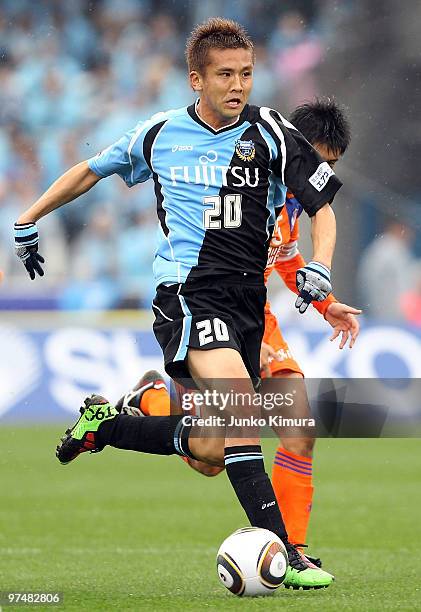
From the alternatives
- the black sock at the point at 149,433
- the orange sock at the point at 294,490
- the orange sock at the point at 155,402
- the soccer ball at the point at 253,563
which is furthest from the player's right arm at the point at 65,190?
the soccer ball at the point at 253,563

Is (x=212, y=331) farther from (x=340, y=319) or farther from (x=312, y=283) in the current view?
(x=340, y=319)

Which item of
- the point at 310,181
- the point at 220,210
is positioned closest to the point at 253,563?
the point at 220,210

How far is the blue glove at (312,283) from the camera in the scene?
5.03 m

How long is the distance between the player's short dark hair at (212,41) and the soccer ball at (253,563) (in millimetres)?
1932

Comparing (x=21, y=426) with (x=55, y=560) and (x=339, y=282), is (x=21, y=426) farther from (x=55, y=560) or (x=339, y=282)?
Result: (x=55, y=560)

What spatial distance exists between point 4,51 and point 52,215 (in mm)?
2572

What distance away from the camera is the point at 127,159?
5.62 metres

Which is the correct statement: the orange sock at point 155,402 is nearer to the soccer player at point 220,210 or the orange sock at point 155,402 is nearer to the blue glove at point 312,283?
the soccer player at point 220,210

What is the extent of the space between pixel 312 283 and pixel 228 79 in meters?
0.93

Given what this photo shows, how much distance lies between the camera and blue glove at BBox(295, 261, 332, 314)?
16.5 feet

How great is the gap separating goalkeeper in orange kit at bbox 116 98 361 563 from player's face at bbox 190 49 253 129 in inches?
30.4

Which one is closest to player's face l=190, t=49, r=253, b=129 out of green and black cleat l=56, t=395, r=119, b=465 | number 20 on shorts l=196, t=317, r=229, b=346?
number 20 on shorts l=196, t=317, r=229, b=346

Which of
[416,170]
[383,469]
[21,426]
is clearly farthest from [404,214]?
[21,426]

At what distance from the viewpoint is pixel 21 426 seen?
12820 mm
